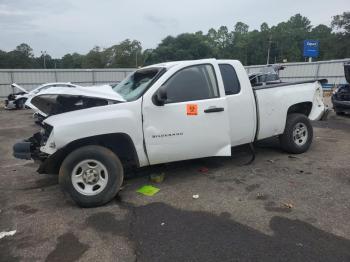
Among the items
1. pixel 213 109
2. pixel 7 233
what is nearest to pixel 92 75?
pixel 213 109

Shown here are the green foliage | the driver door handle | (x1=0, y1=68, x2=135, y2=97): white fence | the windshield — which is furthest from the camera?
the green foliage

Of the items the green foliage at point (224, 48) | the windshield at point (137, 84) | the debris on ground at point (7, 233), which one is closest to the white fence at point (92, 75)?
the windshield at point (137, 84)

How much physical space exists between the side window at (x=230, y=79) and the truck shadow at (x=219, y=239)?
214 cm

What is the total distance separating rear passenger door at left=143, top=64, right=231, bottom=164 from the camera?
464cm

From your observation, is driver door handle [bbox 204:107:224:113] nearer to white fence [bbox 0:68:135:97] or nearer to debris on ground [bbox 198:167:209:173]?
debris on ground [bbox 198:167:209:173]

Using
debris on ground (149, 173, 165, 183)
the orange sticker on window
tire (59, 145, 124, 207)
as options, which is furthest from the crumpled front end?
the orange sticker on window

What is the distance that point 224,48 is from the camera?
114375mm

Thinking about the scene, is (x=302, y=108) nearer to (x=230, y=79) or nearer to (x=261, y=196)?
(x=230, y=79)

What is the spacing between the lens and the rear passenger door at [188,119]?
4637 mm

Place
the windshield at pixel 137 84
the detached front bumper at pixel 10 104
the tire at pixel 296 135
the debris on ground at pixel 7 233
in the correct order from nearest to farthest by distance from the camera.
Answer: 1. the debris on ground at pixel 7 233
2. the windshield at pixel 137 84
3. the tire at pixel 296 135
4. the detached front bumper at pixel 10 104

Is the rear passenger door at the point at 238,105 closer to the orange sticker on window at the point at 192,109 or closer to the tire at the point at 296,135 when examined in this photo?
the orange sticker on window at the point at 192,109

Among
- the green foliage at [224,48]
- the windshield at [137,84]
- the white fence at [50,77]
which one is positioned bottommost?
the windshield at [137,84]

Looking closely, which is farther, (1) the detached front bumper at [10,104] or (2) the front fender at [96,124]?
(1) the detached front bumper at [10,104]

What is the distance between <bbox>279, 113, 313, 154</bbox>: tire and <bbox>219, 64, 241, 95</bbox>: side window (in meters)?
1.61
